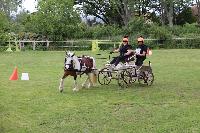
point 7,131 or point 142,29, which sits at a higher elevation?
point 142,29

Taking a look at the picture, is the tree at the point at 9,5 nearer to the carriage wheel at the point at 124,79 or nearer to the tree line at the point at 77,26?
the tree line at the point at 77,26

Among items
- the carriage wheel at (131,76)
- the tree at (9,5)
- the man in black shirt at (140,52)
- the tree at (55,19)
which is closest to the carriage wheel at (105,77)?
the carriage wheel at (131,76)

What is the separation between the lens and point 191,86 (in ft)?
48.5

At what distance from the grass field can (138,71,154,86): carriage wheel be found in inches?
8.4

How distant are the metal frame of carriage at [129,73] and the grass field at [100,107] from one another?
267 millimetres

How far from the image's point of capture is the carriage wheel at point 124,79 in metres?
14.6

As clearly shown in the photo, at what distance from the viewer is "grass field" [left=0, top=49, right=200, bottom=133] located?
9.05m

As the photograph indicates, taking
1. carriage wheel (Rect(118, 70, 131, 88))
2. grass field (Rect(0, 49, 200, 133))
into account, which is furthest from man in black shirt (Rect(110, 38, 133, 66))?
grass field (Rect(0, 49, 200, 133))

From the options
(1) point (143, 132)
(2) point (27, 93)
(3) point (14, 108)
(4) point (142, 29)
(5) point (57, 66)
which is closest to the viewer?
(1) point (143, 132)

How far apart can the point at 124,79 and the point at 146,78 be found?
2.40 ft

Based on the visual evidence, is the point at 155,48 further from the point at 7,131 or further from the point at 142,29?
the point at 7,131

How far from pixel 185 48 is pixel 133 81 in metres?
23.8

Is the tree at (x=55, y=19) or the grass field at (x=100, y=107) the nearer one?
the grass field at (x=100, y=107)

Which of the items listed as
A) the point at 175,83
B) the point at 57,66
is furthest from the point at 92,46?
the point at 175,83
